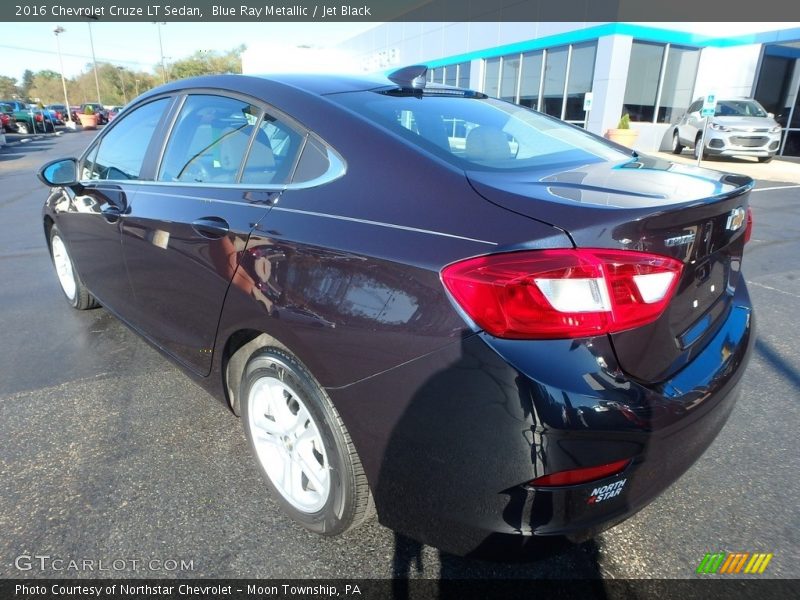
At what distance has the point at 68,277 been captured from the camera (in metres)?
4.17

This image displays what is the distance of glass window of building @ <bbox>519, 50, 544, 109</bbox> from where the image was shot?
67.2ft

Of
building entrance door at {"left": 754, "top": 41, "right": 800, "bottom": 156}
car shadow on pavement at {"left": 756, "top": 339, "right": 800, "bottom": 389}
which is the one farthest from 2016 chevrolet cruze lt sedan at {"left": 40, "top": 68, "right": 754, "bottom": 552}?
building entrance door at {"left": 754, "top": 41, "right": 800, "bottom": 156}

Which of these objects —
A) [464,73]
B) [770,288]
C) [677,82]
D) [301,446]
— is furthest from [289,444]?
[464,73]

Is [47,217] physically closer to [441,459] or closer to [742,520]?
[441,459]

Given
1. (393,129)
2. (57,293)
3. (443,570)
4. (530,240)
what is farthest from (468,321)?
(57,293)

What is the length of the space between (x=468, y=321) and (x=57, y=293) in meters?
4.59

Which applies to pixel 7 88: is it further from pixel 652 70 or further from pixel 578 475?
pixel 578 475

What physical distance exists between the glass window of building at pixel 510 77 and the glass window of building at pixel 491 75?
1.32ft

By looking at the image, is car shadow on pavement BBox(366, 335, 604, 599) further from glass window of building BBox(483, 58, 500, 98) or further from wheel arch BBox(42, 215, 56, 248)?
glass window of building BBox(483, 58, 500, 98)

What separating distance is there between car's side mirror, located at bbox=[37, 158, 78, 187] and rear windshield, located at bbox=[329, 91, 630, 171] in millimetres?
2245

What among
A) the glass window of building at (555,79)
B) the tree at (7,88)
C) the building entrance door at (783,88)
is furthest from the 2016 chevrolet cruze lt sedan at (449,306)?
the tree at (7,88)

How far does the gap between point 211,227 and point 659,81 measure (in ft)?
65.8

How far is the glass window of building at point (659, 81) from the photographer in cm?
1769

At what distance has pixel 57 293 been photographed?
4.71 metres
